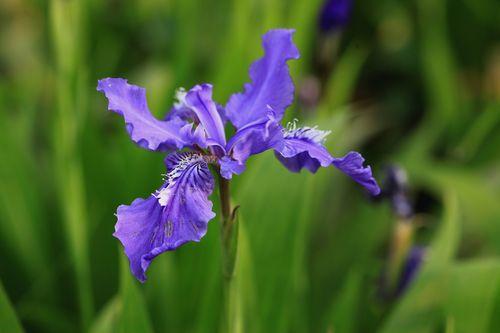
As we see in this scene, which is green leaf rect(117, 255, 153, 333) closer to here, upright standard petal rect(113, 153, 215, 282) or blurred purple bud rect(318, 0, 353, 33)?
upright standard petal rect(113, 153, 215, 282)

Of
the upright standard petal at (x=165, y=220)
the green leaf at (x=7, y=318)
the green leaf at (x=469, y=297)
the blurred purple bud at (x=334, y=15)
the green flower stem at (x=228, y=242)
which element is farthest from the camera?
the blurred purple bud at (x=334, y=15)

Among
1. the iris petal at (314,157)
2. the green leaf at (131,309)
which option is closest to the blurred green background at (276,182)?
the green leaf at (131,309)

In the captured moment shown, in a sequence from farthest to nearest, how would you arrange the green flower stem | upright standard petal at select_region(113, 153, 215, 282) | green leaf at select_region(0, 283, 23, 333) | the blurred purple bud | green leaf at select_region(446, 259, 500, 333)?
the blurred purple bud
green leaf at select_region(446, 259, 500, 333)
green leaf at select_region(0, 283, 23, 333)
the green flower stem
upright standard petal at select_region(113, 153, 215, 282)

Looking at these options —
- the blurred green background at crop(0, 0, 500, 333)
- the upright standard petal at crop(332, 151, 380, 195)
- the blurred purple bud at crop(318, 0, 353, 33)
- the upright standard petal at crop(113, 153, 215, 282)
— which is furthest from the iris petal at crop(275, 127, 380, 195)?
the blurred purple bud at crop(318, 0, 353, 33)

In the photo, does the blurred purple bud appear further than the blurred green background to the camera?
Yes

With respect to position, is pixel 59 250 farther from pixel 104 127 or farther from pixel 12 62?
pixel 12 62

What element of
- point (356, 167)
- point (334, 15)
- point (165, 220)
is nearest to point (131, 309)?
point (165, 220)

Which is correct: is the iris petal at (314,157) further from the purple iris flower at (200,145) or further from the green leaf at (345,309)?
the green leaf at (345,309)
